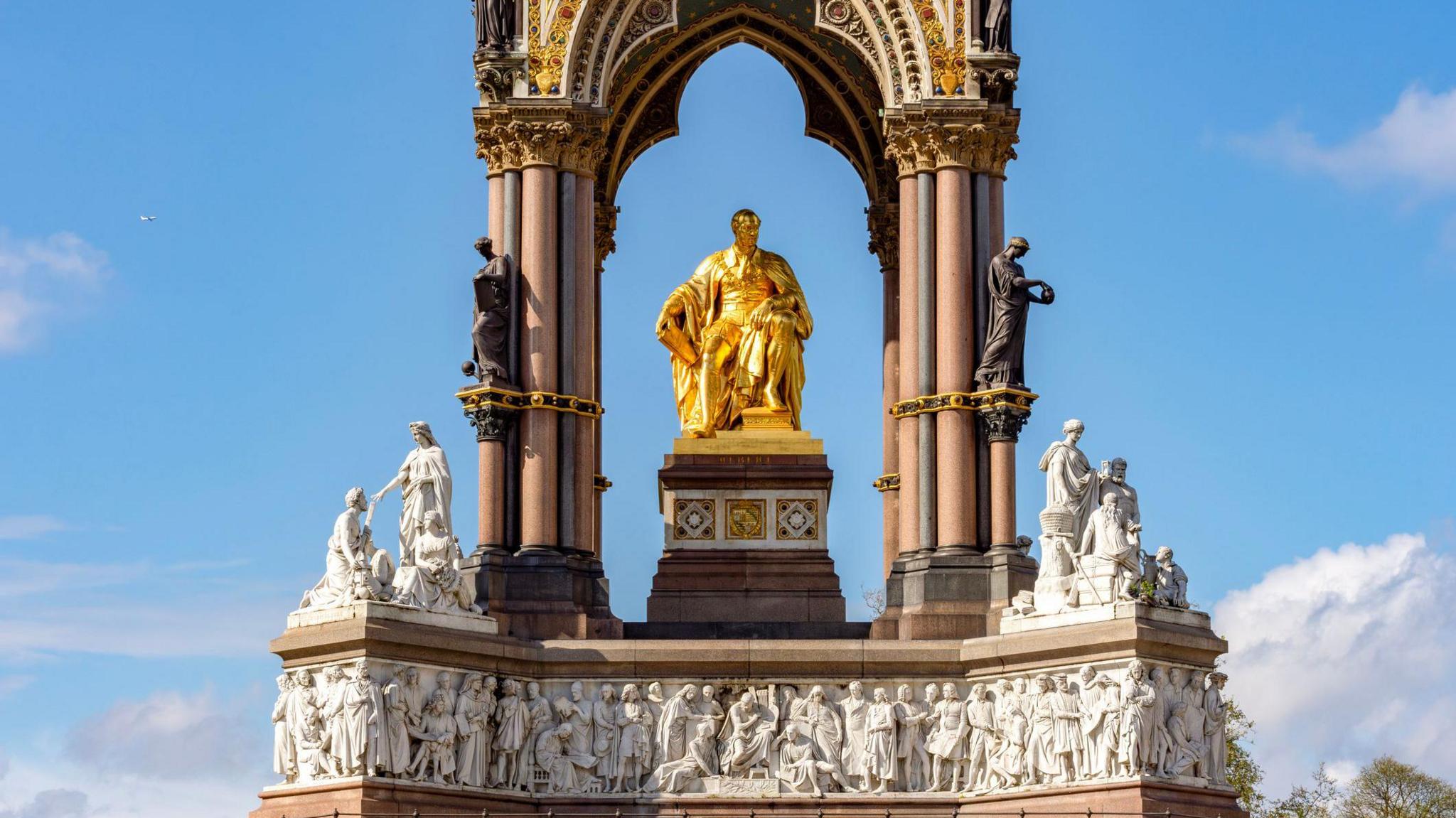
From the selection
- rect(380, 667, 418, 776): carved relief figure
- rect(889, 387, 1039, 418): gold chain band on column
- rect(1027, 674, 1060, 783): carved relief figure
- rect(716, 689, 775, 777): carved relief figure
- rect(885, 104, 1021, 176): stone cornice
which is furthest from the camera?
rect(885, 104, 1021, 176): stone cornice

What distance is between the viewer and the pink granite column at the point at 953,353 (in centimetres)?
4294

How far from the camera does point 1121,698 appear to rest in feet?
131

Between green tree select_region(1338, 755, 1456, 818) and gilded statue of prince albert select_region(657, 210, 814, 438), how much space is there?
23.1 metres

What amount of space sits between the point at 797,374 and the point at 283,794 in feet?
34.6

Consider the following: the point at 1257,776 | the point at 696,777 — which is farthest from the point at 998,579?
the point at 1257,776

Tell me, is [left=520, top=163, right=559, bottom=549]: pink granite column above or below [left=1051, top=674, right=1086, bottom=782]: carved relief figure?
above

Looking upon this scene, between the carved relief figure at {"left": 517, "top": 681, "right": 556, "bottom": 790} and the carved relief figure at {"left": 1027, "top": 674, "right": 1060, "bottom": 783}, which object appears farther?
the carved relief figure at {"left": 517, "top": 681, "right": 556, "bottom": 790}

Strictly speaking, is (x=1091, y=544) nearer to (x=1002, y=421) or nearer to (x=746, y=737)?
(x=1002, y=421)

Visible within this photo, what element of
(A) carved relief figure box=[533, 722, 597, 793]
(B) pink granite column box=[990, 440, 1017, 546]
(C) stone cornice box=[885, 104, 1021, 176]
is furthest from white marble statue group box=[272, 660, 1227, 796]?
(C) stone cornice box=[885, 104, 1021, 176]

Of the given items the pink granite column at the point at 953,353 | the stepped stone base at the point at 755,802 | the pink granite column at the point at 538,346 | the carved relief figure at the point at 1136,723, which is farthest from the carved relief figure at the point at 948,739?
the pink granite column at the point at 538,346

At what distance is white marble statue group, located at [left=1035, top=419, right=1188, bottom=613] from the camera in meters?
40.7

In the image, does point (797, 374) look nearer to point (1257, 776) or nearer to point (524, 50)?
point (524, 50)

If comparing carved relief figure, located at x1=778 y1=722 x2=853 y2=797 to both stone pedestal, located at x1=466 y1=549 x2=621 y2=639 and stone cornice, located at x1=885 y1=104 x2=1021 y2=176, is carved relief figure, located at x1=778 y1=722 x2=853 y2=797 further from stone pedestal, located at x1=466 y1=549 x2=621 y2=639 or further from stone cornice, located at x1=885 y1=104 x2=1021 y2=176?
stone cornice, located at x1=885 y1=104 x2=1021 y2=176

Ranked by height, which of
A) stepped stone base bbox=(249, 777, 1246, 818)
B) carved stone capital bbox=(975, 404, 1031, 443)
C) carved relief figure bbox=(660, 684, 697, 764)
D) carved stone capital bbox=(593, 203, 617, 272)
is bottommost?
stepped stone base bbox=(249, 777, 1246, 818)
